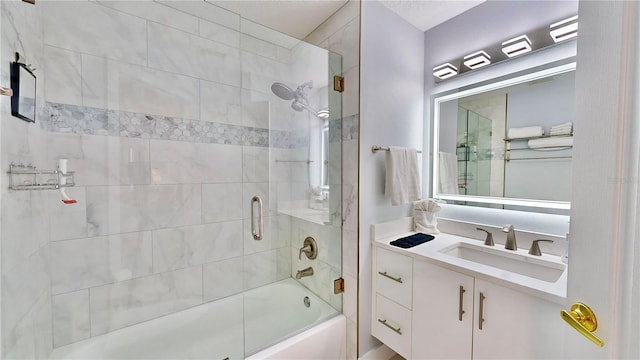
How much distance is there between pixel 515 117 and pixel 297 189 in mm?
1522

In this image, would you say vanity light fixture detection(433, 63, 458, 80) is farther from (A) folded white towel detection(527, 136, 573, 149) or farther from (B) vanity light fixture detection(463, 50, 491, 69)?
(A) folded white towel detection(527, 136, 573, 149)

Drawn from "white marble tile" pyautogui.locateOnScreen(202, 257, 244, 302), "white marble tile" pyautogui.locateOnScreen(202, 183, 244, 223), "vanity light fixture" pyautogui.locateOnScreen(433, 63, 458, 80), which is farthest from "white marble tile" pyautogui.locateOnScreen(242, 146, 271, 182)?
"vanity light fixture" pyautogui.locateOnScreen(433, 63, 458, 80)

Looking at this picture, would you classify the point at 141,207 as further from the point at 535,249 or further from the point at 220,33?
the point at 535,249

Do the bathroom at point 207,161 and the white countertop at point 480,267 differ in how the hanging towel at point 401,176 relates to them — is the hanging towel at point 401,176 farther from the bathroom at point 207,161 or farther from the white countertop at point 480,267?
the white countertop at point 480,267

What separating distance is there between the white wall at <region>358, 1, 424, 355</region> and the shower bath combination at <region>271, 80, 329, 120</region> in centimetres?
36

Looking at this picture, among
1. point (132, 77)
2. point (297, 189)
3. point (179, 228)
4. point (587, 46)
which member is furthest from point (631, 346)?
point (132, 77)

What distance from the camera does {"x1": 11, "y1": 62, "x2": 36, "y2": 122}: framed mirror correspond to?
0.91 m

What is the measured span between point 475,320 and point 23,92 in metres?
2.27

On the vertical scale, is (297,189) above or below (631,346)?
above

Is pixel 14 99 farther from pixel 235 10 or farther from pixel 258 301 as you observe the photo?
pixel 258 301

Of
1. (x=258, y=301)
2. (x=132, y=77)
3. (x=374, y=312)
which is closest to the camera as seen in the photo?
(x=132, y=77)

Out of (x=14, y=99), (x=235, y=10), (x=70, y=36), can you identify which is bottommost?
(x=14, y=99)

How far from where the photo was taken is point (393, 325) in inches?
57.2

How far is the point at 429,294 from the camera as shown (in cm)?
127
